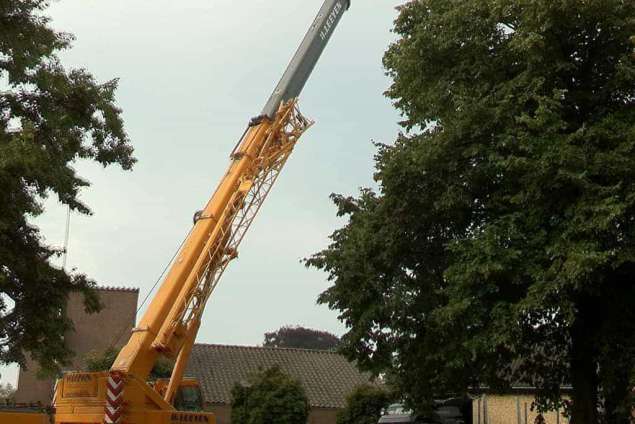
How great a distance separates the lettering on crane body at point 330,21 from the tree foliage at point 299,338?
199 feet

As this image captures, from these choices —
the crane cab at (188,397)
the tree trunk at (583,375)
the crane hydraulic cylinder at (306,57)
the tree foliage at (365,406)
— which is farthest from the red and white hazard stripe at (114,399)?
the tree foliage at (365,406)

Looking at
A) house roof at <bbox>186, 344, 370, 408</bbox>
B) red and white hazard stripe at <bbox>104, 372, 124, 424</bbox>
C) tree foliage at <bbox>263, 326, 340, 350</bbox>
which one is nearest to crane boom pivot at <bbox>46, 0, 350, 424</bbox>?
red and white hazard stripe at <bbox>104, 372, 124, 424</bbox>

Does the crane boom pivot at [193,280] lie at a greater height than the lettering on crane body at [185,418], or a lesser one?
greater

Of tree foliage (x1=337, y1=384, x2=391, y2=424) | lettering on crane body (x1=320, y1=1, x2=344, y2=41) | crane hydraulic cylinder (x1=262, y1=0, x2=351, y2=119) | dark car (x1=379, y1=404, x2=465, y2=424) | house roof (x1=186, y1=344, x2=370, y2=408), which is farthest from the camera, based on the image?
house roof (x1=186, y1=344, x2=370, y2=408)

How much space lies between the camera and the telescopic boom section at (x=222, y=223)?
615 inches

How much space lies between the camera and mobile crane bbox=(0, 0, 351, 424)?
1491cm

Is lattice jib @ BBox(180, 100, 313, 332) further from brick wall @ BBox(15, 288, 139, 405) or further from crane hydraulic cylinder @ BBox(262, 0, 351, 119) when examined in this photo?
brick wall @ BBox(15, 288, 139, 405)

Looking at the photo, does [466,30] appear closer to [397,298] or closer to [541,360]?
[397,298]

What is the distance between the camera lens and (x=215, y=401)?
135 ft

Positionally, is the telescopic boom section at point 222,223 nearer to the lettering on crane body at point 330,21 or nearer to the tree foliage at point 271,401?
the lettering on crane body at point 330,21

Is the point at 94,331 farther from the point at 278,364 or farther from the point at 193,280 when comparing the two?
the point at 193,280

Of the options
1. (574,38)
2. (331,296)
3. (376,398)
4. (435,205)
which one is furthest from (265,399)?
(574,38)

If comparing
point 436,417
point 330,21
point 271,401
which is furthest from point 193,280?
point 271,401

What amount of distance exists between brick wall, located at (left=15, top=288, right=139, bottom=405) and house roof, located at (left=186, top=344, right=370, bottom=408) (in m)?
4.00
